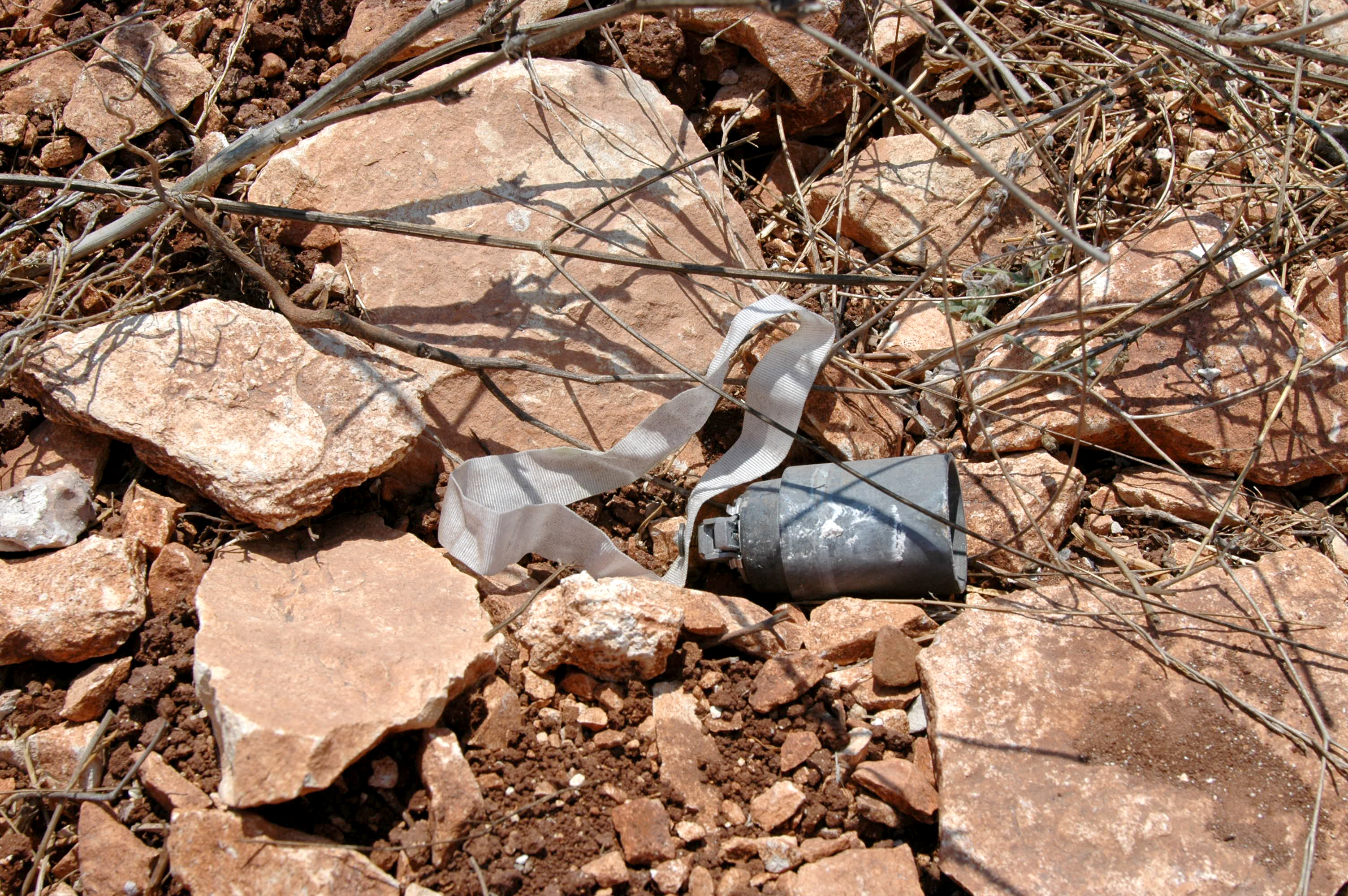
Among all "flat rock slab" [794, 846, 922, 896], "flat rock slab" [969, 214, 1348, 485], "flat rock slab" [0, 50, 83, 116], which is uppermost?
"flat rock slab" [0, 50, 83, 116]

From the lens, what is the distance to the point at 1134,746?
1750 mm

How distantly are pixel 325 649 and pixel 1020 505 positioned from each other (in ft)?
4.98

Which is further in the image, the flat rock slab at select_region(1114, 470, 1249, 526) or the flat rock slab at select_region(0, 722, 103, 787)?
the flat rock slab at select_region(1114, 470, 1249, 526)

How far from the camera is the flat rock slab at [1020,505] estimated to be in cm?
214

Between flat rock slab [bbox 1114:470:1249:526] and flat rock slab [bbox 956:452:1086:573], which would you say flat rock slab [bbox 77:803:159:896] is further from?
flat rock slab [bbox 1114:470:1249:526]

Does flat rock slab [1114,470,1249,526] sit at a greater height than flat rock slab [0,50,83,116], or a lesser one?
lesser

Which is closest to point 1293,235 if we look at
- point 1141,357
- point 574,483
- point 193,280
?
point 1141,357

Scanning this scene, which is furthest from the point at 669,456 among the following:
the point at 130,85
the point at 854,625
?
the point at 130,85

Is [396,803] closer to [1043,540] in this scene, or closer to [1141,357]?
[1043,540]

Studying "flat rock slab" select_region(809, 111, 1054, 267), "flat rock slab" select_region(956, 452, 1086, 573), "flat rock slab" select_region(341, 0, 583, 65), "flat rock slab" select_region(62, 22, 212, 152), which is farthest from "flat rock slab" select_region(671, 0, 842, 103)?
"flat rock slab" select_region(62, 22, 212, 152)

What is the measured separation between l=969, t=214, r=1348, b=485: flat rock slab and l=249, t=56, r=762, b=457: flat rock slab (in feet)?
2.48

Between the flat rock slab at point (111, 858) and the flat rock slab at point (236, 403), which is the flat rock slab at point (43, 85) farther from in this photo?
the flat rock slab at point (111, 858)

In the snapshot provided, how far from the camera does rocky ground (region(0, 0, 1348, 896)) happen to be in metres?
1.62

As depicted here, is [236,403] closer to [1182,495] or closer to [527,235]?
[527,235]
